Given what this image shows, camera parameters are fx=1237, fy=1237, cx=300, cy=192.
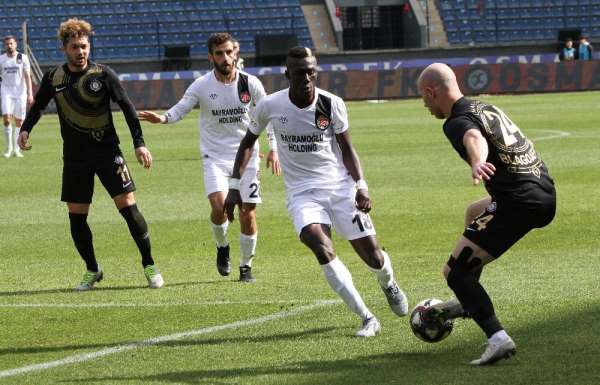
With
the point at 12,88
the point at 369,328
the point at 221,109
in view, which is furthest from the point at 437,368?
the point at 12,88

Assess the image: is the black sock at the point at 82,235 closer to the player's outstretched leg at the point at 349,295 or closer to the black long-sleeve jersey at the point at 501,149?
the player's outstretched leg at the point at 349,295

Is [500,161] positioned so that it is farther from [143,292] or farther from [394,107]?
[394,107]

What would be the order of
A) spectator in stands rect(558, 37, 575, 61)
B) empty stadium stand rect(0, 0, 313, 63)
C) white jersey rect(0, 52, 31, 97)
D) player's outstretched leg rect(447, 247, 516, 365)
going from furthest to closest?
empty stadium stand rect(0, 0, 313, 63)
spectator in stands rect(558, 37, 575, 61)
white jersey rect(0, 52, 31, 97)
player's outstretched leg rect(447, 247, 516, 365)

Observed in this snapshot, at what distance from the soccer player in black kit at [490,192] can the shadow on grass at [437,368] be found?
246 millimetres

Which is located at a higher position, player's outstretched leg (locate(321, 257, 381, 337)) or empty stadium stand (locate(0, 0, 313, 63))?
player's outstretched leg (locate(321, 257, 381, 337))

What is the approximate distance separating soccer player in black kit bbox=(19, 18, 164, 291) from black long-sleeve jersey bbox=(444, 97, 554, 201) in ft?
13.6

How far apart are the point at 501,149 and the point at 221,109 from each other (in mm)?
4768

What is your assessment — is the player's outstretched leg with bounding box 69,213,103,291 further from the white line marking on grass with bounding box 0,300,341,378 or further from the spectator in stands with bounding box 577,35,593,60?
the spectator in stands with bounding box 577,35,593,60

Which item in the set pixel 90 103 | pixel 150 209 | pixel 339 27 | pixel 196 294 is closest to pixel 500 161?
pixel 196 294

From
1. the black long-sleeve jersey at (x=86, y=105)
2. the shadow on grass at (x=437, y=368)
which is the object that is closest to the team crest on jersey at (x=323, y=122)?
the shadow on grass at (x=437, y=368)

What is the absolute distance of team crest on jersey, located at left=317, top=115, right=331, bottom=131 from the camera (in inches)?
346

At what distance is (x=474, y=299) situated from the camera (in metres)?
7.39

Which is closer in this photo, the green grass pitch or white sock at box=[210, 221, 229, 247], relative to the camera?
the green grass pitch

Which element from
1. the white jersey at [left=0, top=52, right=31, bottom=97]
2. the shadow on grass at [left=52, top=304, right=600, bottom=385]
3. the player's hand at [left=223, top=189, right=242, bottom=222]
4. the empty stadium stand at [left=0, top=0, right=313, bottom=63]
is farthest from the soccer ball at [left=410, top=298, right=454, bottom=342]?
the empty stadium stand at [left=0, top=0, right=313, bottom=63]
